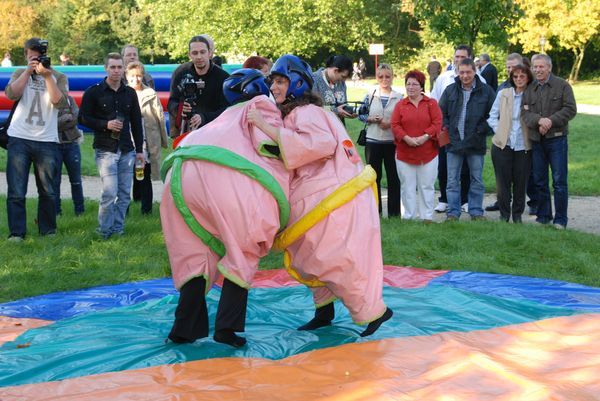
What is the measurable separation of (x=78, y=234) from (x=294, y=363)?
3649 mm

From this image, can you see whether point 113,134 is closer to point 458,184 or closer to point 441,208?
point 458,184

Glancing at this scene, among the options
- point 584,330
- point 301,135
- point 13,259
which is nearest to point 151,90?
point 13,259

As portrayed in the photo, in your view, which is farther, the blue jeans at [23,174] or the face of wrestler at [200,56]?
the blue jeans at [23,174]

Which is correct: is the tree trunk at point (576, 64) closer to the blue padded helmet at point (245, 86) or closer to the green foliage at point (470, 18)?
the green foliage at point (470, 18)

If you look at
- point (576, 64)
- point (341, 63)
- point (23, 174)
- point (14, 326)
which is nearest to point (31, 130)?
point (23, 174)

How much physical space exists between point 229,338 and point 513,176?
444 centimetres

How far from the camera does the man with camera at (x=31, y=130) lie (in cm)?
665

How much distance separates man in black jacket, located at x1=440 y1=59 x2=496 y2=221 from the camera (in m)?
7.83

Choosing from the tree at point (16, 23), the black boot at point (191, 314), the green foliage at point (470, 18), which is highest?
the tree at point (16, 23)

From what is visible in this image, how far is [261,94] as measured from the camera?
4.18 meters

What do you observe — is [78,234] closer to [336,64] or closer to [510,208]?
[336,64]

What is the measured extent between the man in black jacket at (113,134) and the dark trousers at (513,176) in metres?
3.25

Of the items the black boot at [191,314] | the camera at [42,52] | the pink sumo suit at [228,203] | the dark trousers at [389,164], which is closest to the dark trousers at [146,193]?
the camera at [42,52]

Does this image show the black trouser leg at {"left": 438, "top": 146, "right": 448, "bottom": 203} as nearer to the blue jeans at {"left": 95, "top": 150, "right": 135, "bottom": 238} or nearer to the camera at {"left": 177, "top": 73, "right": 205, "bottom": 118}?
the camera at {"left": 177, "top": 73, "right": 205, "bottom": 118}
